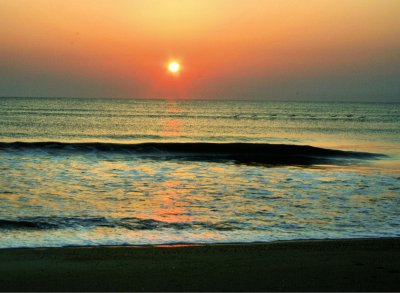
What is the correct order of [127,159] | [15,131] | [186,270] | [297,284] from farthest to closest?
[15,131]
[127,159]
[186,270]
[297,284]

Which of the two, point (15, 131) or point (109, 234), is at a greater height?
point (15, 131)

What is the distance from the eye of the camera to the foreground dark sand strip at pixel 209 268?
19.2ft

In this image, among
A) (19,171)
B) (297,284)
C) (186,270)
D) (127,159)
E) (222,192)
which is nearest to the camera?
(297,284)

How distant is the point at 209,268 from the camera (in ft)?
21.4

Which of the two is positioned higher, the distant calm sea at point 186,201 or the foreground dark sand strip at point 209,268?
the distant calm sea at point 186,201

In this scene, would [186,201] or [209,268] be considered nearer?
[209,268]

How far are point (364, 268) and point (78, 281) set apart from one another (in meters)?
3.68

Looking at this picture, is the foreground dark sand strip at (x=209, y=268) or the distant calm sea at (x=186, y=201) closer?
the foreground dark sand strip at (x=209, y=268)

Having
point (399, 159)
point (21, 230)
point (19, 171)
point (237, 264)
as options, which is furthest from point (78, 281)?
point (399, 159)

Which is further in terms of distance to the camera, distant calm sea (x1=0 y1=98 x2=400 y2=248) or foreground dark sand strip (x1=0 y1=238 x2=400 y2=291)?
distant calm sea (x1=0 y1=98 x2=400 y2=248)

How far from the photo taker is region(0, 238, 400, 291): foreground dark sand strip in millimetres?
5848

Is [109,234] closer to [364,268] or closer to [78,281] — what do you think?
[78,281]

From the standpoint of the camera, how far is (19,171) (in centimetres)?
1662

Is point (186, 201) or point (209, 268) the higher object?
point (186, 201)
